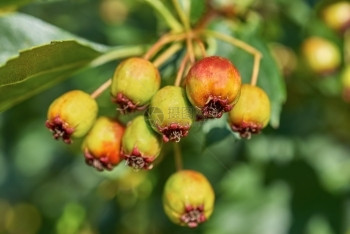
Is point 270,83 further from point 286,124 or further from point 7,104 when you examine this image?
point 286,124

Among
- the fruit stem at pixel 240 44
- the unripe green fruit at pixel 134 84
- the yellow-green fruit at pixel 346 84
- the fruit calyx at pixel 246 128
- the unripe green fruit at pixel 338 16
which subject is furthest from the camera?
the unripe green fruit at pixel 338 16

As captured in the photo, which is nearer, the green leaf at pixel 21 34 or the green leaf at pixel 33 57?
the green leaf at pixel 33 57

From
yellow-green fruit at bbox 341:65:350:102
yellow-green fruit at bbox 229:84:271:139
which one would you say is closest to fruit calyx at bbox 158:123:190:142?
yellow-green fruit at bbox 229:84:271:139

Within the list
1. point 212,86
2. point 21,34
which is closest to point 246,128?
point 212,86

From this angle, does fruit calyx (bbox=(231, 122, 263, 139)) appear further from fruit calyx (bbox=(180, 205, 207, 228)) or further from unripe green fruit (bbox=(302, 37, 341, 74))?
unripe green fruit (bbox=(302, 37, 341, 74))

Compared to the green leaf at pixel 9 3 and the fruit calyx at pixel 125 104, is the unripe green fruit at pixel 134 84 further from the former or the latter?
the green leaf at pixel 9 3

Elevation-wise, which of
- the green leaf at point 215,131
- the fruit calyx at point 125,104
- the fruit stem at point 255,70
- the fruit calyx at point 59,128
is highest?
the fruit calyx at point 125,104

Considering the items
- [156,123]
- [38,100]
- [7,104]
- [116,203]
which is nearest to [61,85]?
[38,100]

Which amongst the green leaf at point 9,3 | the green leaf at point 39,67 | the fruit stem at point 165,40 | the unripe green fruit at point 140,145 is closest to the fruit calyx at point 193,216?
the unripe green fruit at point 140,145
